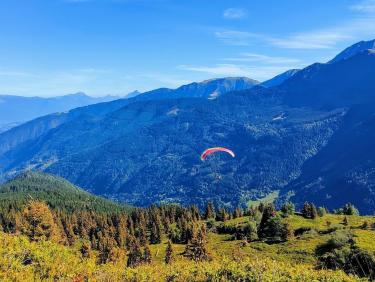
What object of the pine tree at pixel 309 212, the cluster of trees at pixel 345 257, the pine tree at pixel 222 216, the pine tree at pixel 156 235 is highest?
the cluster of trees at pixel 345 257

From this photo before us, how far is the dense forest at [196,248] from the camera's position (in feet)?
86.1

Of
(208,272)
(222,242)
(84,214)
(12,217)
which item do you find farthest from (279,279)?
(84,214)

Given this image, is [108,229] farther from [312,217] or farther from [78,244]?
[312,217]

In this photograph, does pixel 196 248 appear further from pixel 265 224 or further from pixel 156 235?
pixel 156 235

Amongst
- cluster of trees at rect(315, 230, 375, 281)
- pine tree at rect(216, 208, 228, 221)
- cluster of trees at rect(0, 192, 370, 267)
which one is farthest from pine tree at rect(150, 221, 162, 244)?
cluster of trees at rect(315, 230, 375, 281)

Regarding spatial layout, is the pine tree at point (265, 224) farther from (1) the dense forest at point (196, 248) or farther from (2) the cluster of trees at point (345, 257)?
(2) the cluster of trees at point (345, 257)

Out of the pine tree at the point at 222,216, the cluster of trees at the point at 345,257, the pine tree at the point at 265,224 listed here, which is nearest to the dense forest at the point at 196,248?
the cluster of trees at the point at 345,257

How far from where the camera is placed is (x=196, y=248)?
80.1 m

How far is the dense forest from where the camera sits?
26.2 meters

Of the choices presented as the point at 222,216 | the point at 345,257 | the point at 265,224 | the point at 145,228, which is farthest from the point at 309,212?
the point at 345,257

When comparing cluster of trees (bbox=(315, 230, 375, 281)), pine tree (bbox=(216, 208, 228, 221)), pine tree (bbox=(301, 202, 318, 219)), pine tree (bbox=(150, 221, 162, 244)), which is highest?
cluster of trees (bbox=(315, 230, 375, 281))

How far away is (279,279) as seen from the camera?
24125mm

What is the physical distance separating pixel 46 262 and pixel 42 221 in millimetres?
63584

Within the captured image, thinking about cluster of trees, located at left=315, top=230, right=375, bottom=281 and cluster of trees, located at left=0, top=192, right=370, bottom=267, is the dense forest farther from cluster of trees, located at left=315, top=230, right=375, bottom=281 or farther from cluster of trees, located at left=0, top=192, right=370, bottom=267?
cluster of trees, located at left=0, top=192, right=370, bottom=267
